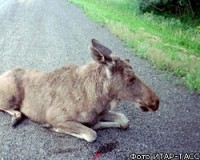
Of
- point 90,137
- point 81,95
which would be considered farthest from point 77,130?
point 81,95

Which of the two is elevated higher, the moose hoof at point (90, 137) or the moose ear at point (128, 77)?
the moose ear at point (128, 77)

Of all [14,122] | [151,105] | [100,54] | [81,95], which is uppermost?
[100,54]

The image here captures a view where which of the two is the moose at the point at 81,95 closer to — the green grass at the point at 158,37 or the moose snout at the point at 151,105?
the moose snout at the point at 151,105

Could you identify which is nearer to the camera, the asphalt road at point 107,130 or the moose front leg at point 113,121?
the asphalt road at point 107,130

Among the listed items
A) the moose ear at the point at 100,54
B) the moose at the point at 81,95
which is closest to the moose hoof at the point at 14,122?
the moose at the point at 81,95

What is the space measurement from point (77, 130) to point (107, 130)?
0.63 m

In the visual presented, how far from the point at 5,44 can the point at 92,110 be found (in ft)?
28.4

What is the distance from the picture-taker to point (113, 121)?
8.01 m

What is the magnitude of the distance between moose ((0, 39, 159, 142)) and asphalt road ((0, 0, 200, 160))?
0.20 metres

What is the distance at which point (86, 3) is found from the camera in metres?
26.9

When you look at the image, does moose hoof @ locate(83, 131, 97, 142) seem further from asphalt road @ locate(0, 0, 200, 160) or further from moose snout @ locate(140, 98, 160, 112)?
moose snout @ locate(140, 98, 160, 112)

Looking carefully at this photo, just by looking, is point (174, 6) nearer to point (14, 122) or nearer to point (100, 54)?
point (14, 122)

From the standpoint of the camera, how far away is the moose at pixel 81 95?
743 cm

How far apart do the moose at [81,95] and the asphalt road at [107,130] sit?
203 millimetres
